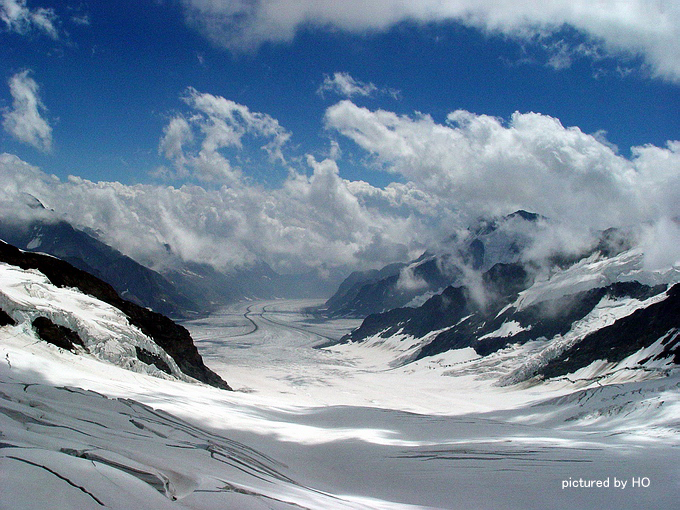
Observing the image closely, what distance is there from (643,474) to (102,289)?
66360 millimetres

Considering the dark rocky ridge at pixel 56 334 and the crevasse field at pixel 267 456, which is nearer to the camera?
the crevasse field at pixel 267 456

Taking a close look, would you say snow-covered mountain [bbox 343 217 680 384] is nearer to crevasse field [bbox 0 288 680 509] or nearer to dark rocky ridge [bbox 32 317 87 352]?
crevasse field [bbox 0 288 680 509]

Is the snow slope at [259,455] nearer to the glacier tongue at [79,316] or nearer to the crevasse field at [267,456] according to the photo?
the crevasse field at [267,456]

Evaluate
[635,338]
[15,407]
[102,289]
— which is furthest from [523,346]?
[15,407]

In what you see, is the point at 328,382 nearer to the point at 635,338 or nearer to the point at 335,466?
the point at 635,338

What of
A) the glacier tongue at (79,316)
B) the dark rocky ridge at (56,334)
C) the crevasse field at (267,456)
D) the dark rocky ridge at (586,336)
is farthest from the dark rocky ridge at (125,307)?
the dark rocky ridge at (586,336)

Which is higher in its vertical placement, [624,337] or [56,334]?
[624,337]

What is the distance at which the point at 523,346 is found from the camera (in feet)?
507

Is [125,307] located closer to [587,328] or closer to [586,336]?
[586,336]

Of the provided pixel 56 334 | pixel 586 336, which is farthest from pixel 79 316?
pixel 586 336

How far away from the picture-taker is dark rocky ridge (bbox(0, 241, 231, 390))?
5500cm

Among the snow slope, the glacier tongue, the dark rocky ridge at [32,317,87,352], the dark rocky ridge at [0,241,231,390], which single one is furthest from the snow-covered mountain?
the dark rocky ridge at [32,317,87,352]

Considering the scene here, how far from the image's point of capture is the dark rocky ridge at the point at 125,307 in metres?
55.0

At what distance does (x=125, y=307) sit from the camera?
63.8 metres
